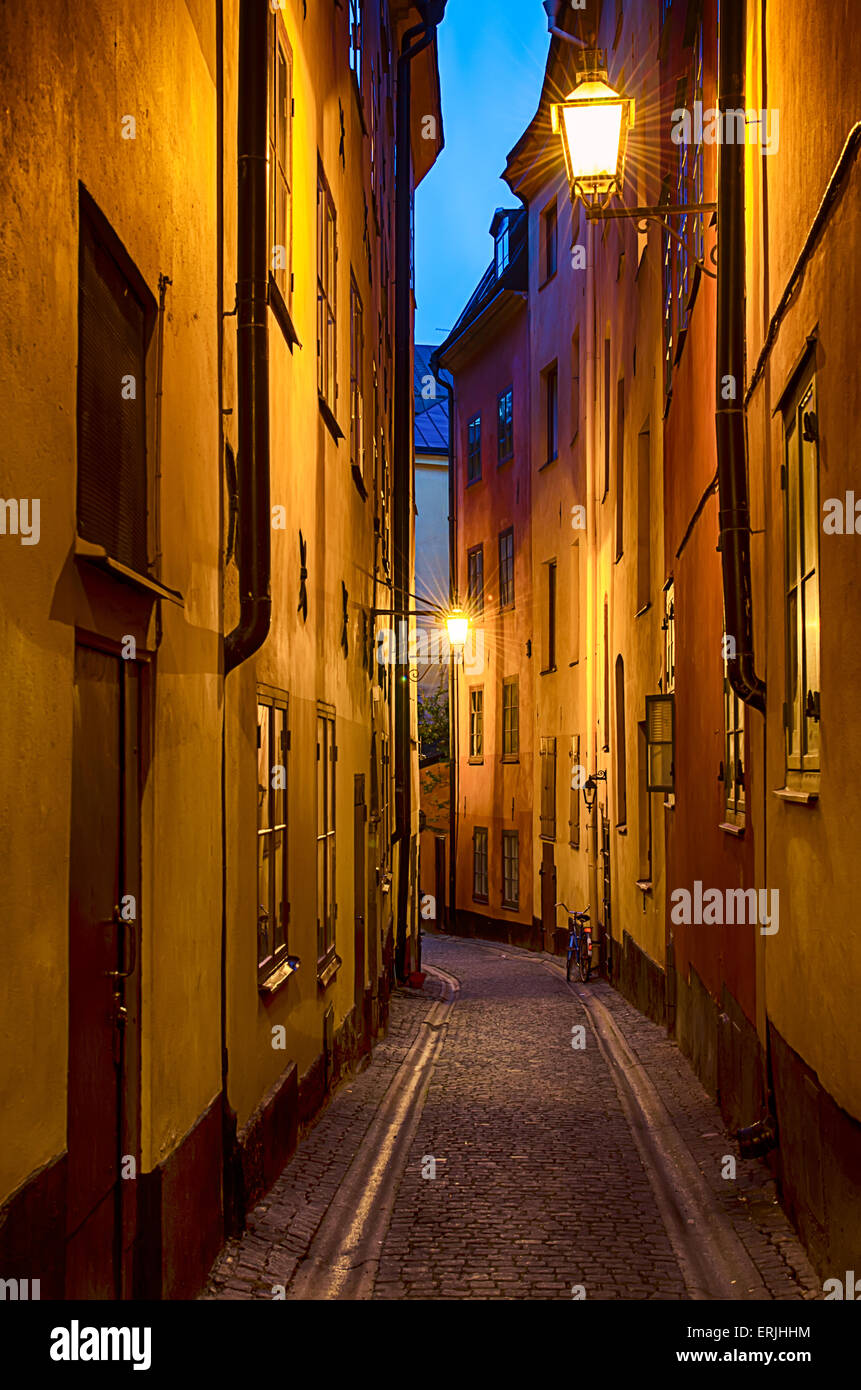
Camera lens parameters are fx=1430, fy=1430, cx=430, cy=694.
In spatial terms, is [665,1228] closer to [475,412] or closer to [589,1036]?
[589,1036]

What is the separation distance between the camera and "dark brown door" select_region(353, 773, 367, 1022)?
12.2 meters

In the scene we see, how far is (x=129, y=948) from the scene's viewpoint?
477 centimetres

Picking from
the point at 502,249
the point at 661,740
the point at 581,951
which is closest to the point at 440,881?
the point at 502,249

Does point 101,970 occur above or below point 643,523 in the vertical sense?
below

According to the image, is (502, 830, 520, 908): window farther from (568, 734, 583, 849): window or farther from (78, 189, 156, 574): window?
(78, 189, 156, 574): window

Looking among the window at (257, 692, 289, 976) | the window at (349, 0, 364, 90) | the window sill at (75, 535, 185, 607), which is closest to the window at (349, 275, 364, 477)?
the window at (349, 0, 364, 90)

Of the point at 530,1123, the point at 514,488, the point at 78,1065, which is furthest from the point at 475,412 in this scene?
the point at 78,1065

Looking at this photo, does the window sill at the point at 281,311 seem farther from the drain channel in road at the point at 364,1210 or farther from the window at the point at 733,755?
the drain channel in road at the point at 364,1210

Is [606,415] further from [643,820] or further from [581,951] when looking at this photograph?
[581,951]

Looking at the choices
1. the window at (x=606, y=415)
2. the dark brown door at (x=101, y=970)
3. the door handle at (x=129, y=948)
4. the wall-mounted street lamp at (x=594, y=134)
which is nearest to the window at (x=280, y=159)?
the wall-mounted street lamp at (x=594, y=134)

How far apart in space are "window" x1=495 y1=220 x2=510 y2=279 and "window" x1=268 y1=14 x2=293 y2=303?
23147 millimetres

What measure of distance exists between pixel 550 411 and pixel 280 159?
18723 millimetres

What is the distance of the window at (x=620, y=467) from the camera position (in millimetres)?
18000
